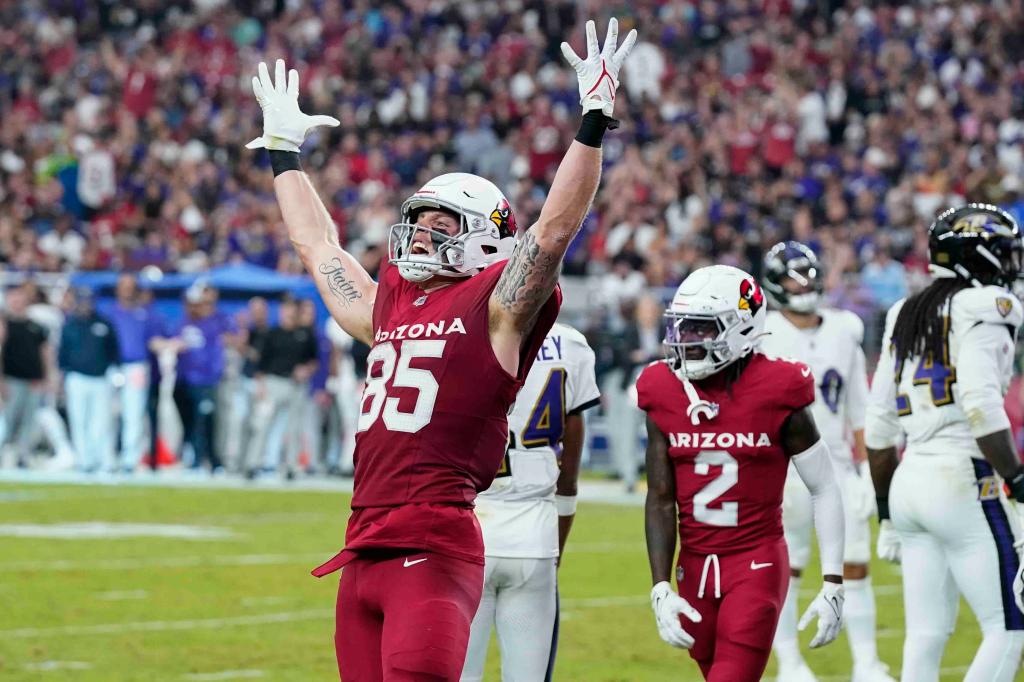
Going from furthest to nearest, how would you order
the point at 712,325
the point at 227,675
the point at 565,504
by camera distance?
the point at 227,675 < the point at 565,504 < the point at 712,325

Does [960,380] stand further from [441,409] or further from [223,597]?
[223,597]

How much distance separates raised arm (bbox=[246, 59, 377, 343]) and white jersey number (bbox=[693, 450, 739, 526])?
1.23 metres

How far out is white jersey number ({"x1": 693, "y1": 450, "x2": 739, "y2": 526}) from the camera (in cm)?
566

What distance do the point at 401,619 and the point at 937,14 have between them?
21.3 m

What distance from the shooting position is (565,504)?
20.9 feet

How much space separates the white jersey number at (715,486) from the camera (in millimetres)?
5656

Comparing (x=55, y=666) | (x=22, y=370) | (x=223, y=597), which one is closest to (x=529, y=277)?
(x=55, y=666)

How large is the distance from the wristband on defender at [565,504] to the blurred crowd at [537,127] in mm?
10912

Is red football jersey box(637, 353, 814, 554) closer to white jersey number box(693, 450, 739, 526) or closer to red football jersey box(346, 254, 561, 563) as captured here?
white jersey number box(693, 450, 739, 526)

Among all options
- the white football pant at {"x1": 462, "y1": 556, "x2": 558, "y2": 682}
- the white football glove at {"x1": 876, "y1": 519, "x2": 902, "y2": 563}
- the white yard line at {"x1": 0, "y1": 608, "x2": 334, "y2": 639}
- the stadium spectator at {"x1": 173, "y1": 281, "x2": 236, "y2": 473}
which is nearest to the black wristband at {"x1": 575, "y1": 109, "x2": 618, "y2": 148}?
the white football pant at {"x1": 462, "y1": 556, "x2": 558, "y2": 682}

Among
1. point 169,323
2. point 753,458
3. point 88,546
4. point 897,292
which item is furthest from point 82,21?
point 753,458

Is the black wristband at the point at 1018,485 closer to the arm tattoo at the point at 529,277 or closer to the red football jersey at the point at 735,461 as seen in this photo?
the red football jersey at the point at 735,461

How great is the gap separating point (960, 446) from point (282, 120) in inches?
102

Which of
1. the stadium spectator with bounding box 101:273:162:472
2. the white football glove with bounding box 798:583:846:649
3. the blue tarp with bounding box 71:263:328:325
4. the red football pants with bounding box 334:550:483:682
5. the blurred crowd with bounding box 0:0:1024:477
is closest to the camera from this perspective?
the red football pants with bounding box 334:550:483:682
